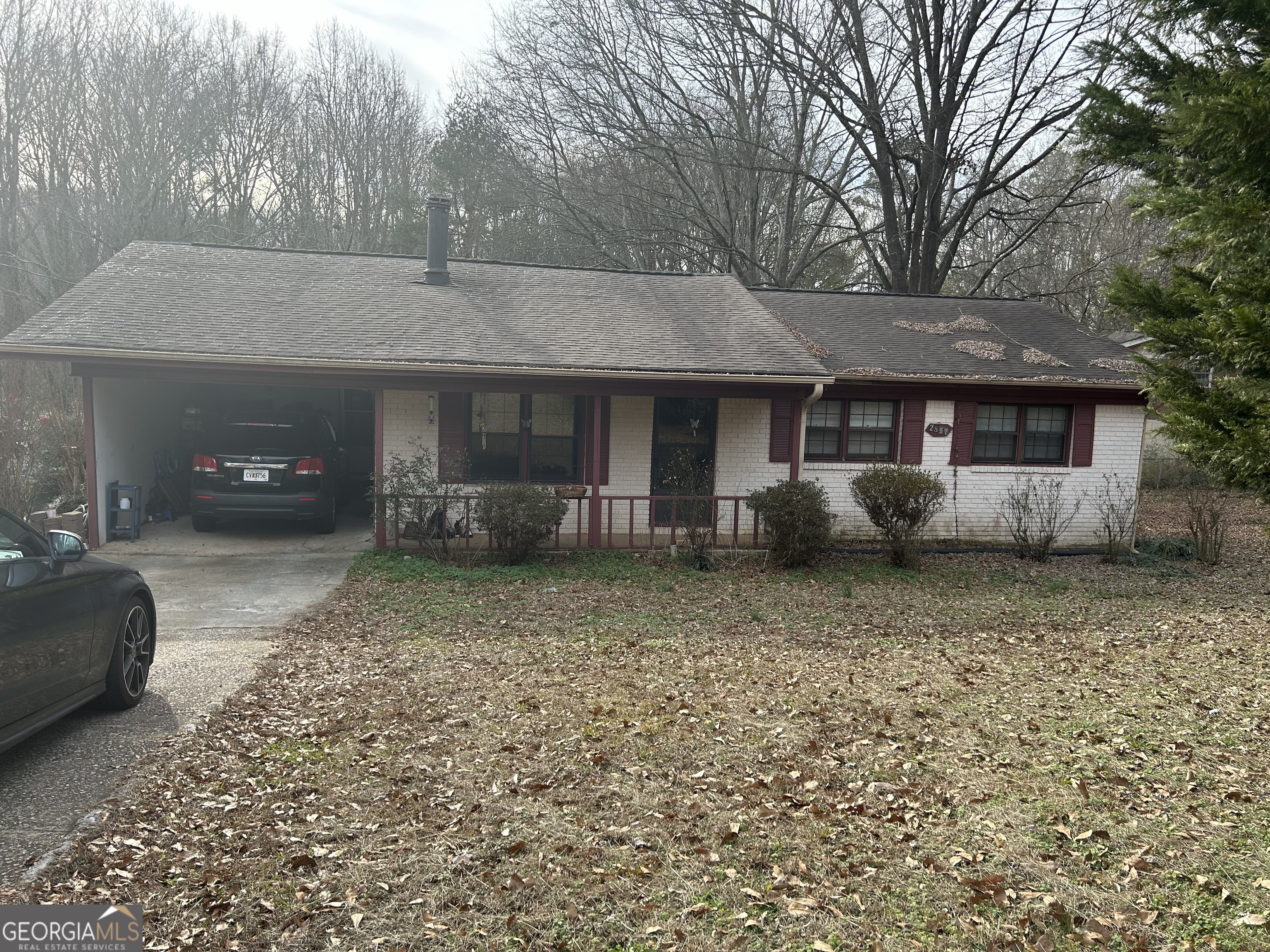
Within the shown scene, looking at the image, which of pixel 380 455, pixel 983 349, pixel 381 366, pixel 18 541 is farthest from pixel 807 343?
pixel 18 541

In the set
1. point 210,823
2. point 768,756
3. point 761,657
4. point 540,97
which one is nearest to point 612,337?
point 761,657

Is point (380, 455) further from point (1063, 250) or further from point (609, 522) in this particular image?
point (1063, 250)

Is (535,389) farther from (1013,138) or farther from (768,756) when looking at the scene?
(1013,138)

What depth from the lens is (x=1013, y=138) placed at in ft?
70.1

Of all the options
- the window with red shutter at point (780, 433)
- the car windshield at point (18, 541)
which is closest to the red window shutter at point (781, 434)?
the window with red shutter at point (780, 433)

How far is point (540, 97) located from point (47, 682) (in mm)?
22671

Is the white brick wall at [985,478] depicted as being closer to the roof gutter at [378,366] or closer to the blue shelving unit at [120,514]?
the roof gutter at [378,366]

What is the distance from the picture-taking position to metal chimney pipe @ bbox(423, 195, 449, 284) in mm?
13852

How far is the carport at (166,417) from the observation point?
35.1ft

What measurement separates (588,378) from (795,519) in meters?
3.38

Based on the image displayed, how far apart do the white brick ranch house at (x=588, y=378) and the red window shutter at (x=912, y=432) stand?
3 cm

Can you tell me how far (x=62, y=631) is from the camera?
4188mm

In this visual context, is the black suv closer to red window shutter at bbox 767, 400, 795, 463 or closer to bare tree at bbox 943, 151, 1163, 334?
red window shutter at bbox 767, 400, 795, 463

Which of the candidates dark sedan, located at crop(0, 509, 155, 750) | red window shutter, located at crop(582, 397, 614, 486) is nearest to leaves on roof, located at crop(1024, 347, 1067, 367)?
red window shutter, located at crop(582, 397, 614, 486)
